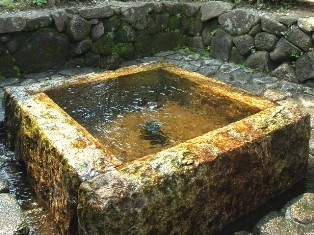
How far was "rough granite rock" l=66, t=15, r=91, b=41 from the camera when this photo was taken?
513 cm

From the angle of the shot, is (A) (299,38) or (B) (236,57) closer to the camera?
(A) (299,38)

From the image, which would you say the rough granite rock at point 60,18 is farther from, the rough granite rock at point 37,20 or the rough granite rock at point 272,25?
the rough granite rock at point 272,25

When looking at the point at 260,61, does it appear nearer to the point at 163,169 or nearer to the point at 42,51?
the point at 42,51

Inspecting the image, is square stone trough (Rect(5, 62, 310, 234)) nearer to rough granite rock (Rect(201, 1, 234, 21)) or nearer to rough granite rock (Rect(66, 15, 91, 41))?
rough granite rock (Rect(66, 15, 91, 41))

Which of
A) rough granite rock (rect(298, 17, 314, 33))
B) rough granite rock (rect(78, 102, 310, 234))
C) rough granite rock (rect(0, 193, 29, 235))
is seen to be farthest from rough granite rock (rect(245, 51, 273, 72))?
rough granite rock (rect(0, 193, 29, 235))

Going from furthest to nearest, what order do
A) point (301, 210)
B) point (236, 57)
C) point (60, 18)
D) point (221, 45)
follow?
point (221, 45)
point (236, 57)
point (60, 18)
point (301, 210)

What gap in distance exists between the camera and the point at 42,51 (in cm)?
508

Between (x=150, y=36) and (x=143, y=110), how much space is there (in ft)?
9.40

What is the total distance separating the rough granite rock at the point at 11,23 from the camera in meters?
4.68

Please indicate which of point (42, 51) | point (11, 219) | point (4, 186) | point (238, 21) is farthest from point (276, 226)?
point (42, 51)

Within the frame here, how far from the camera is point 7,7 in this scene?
512 centimetres

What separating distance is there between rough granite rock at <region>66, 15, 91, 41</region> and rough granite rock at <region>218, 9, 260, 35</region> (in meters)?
1.96

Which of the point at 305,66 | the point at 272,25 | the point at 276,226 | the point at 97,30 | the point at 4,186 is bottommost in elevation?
the point at 276,226

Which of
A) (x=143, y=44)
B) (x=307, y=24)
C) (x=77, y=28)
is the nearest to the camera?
(x=307, y=24)
